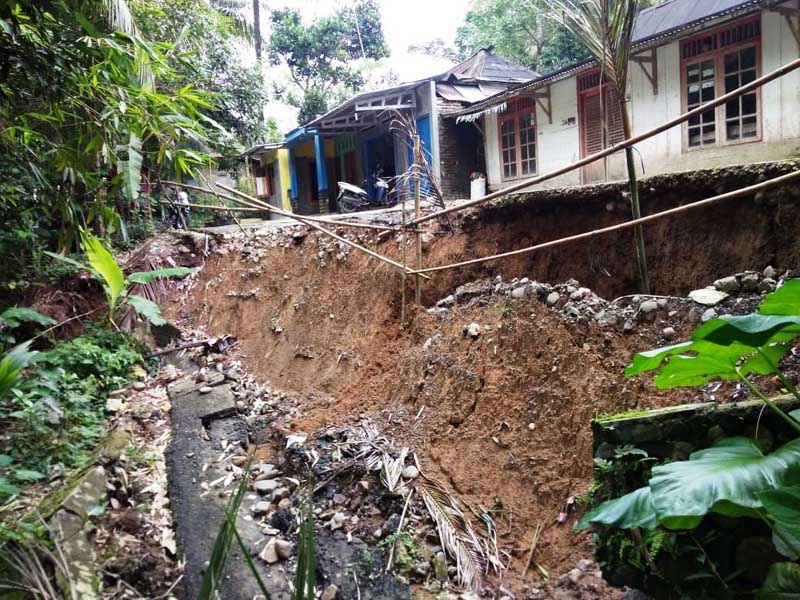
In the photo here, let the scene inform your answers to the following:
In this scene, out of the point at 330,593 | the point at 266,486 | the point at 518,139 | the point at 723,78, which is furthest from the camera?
the point at 518,139

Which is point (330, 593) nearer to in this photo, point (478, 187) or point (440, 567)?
point (440, 567)

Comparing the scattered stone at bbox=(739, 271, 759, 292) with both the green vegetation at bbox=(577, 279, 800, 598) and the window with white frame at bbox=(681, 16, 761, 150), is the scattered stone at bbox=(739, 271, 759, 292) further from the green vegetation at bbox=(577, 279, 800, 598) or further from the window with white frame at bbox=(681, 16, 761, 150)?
the window with white frame at bbox=(681, 16, 761, 150)

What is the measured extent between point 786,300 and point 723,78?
6.73m

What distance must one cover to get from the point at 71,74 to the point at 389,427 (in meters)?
2.99

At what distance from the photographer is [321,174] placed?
13922 millimetres

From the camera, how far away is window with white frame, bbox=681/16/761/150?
21.5 feet

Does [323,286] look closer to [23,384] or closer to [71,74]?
[23,384]

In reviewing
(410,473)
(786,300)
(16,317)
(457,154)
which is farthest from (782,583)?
(457,154)

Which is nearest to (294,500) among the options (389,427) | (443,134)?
(389,427)

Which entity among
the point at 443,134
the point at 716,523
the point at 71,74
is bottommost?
the point at 716,523

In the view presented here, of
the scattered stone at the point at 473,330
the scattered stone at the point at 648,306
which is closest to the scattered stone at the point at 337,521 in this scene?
the scattered stone at the point at 473,330

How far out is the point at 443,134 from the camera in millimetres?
10828

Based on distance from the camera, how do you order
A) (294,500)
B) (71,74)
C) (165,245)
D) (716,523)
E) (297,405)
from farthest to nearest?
1. (165,245)
2. (297,405)
3. (294,500)
4. (71,74)
5. (716,523)

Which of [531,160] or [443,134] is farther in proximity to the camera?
[443,134]
